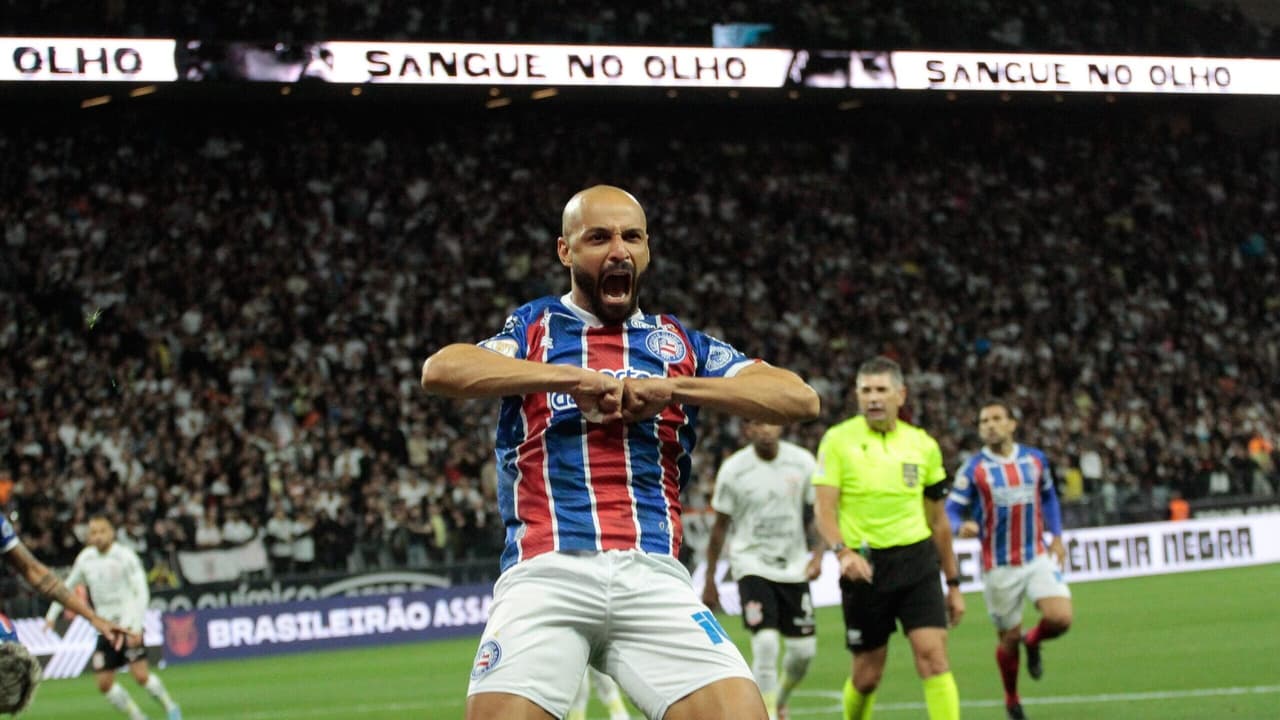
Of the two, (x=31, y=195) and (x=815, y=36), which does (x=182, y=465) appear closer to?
(x=31, y=195)

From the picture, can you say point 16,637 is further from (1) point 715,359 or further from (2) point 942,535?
(2) point 942,535

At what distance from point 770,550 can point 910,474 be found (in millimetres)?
1404

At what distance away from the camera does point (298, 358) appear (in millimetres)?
24672

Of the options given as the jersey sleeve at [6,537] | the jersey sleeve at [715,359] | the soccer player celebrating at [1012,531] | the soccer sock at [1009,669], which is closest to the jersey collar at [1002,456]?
the soccer player celebrating at [1012,531]

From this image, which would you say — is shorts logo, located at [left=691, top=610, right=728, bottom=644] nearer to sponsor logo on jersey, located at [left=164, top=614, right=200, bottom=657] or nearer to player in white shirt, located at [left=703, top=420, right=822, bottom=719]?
player in white shirt, located at [left=703, top=420, right=822, bottom=719]

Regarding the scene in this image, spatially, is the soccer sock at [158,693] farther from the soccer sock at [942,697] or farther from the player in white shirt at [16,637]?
the soccer sock at [942,697]

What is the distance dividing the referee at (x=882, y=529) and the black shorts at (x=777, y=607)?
2.95 ft

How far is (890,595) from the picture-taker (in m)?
9.23

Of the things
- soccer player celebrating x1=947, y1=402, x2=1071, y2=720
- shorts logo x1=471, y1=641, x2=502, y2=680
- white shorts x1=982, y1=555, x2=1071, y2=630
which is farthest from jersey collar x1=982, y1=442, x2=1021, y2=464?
shorts logo x1=471, y1=641, x2=502, y2=680

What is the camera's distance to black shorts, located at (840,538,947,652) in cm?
917

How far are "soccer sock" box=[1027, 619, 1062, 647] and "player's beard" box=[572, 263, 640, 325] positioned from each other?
7.87m

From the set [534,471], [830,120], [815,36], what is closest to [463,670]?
[534,471]

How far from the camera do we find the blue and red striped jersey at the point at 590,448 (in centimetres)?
434

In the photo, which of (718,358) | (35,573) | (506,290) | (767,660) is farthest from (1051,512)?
(506,290)
